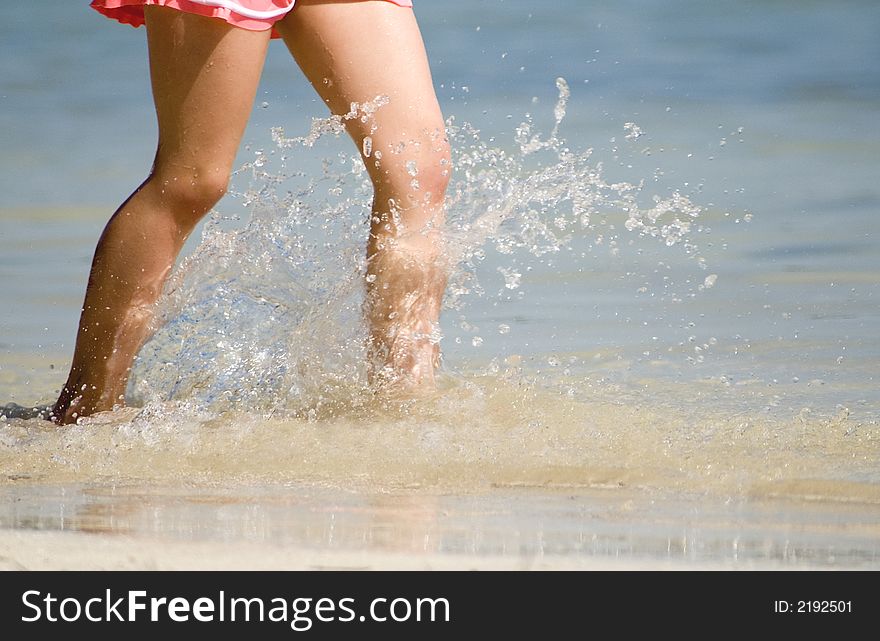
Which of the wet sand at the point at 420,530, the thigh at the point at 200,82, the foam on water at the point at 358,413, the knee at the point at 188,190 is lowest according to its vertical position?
the wet sand at the point at 420,530

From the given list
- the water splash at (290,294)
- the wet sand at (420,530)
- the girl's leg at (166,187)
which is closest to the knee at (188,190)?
the girl's leg at (166,187)

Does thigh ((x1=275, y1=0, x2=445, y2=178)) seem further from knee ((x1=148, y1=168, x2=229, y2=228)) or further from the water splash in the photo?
knee ((x1=148, y1=168, x2=229, y2=228))

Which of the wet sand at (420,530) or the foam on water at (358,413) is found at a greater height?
the foam on water at (358,413)

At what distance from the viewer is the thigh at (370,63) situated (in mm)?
2143

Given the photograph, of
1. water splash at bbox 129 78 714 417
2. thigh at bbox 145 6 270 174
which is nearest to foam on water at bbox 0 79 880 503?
water splash at bbox 129 78 714 417

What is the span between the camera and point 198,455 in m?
1.94

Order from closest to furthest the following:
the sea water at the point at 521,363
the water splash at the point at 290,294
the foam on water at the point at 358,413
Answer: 1. the sea water at the point at 521,363
2. the foam on water at the point at 358,413
3. the water splash at the point at 290,294

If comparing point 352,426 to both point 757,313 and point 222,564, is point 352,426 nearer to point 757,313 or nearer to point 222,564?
point 222,564

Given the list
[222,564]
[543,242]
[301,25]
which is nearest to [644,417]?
[301,25]

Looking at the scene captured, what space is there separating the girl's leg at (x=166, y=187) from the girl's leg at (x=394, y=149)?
0.33 feet

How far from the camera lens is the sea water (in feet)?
5.54

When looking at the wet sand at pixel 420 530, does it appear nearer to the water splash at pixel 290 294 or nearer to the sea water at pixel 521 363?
the sea water at pixel 521 363

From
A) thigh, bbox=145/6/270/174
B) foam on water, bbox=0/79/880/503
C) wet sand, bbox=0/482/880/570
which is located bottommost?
wet sand, bbox=0/482/880/570

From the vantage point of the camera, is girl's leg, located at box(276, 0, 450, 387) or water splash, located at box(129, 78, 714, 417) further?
water splash, located at box(129, 78, 714, 417)
